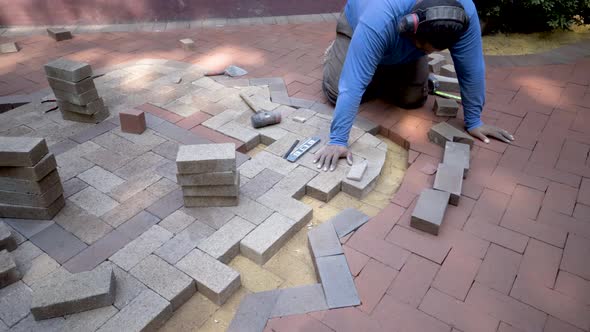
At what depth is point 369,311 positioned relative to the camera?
249cm

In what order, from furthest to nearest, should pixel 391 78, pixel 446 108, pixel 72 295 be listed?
pixel 391 78 → pixel 446 108 → pixel 72 295

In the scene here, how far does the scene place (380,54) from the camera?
3.46 meters

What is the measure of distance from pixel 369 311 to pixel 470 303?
0.63m

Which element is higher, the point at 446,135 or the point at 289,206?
the point at 446,135

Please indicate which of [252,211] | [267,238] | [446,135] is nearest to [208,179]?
[252,211]

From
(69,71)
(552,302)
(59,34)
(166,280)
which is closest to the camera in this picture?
(552,302)

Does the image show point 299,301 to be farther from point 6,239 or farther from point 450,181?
point 6,239

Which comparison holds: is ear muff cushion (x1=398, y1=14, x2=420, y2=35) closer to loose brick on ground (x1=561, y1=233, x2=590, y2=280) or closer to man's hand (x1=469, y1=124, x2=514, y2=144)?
man's hand (x1=469, y1=124, x2=514, y2=144)

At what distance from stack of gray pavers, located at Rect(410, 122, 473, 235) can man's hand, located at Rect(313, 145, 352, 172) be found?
0.78 m

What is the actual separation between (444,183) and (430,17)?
1.28 metres

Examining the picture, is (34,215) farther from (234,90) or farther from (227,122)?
(234,90)

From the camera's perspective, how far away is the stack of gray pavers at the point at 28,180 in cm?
287

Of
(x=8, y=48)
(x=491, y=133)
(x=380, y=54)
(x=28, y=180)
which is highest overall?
(x=380, y=54)

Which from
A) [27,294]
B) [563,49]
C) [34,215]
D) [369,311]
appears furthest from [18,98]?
[563,49]
